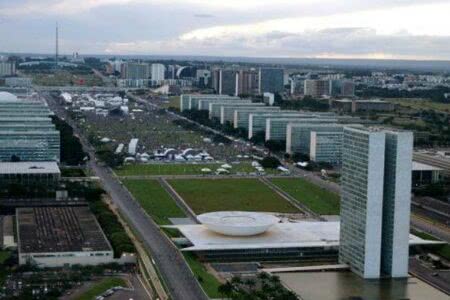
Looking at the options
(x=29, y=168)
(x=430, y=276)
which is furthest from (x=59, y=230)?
(x=430, y=276)

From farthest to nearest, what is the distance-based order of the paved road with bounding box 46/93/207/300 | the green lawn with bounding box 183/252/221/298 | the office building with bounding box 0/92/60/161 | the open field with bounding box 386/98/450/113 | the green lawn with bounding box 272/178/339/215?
1. the open field with bounding box 386/98/450/113
2. the office building with bounding box 0/92/60/161
3. the green lawn with bounding box 272/178/339/215
4. the paved road with bounding box 46/93/207/300
5. the green lawn with bounding box 183/252/221/298

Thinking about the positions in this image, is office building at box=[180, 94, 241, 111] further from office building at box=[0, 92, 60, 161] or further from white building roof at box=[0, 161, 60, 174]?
white building roof at box=[0, 161, 60, 174]

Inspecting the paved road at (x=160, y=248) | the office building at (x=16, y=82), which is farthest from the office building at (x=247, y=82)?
the paved road at (x=160, y=248)

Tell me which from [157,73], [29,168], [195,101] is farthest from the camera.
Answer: [157,73]

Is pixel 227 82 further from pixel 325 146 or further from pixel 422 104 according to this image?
pixel 325 146

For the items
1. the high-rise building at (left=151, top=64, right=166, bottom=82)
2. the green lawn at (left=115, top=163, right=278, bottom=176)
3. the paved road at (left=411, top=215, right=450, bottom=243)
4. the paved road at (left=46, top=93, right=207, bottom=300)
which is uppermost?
the high-rise building at (left=151, top=64, right=166, bottom=82)

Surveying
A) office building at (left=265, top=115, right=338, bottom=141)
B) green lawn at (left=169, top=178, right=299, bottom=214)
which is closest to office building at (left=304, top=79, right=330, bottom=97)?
office building at (left=265, top=115, right=338, bottom=141)

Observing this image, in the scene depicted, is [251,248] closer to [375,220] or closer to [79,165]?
[375,220]
